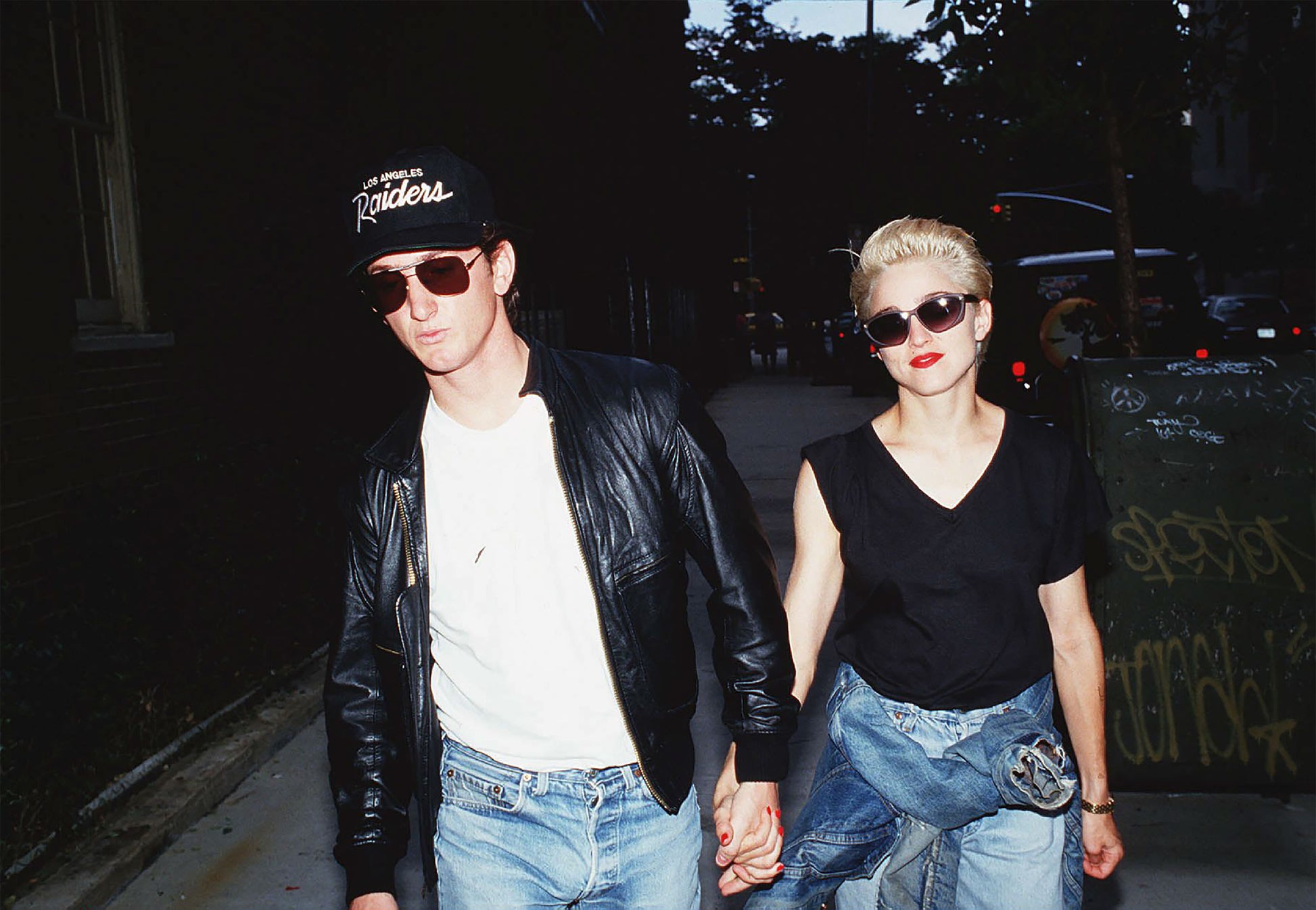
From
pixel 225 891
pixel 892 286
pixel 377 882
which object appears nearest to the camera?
pixel 377 882

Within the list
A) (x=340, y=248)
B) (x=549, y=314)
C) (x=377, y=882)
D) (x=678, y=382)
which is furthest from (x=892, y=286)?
(x=549, y=314)

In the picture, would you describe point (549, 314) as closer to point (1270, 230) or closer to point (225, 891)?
point (225, 891)

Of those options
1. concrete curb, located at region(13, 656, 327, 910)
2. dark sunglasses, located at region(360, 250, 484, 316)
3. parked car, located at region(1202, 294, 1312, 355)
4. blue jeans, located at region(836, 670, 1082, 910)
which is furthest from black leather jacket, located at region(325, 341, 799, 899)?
parked car, located at region(1202, 294, 1312, 355)

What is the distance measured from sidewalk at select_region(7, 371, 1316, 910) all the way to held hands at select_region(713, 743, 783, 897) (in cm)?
193

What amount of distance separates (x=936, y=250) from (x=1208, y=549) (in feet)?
7.58

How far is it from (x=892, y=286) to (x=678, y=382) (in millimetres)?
594

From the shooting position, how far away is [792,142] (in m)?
49.8

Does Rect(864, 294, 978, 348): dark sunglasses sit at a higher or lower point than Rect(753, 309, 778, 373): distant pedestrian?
higher

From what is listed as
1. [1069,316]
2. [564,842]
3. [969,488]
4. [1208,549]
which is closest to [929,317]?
[969,488]

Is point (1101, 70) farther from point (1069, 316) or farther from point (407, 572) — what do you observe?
point (407, 572)

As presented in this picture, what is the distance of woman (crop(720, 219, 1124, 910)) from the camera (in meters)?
2.56

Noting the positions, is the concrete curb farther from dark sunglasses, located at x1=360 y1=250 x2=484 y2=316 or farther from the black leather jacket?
dark sunglasses, located at x1=360 y1=250 x2=484 y2=316

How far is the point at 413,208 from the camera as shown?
8.00 ft

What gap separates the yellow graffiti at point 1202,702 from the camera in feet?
14.9
